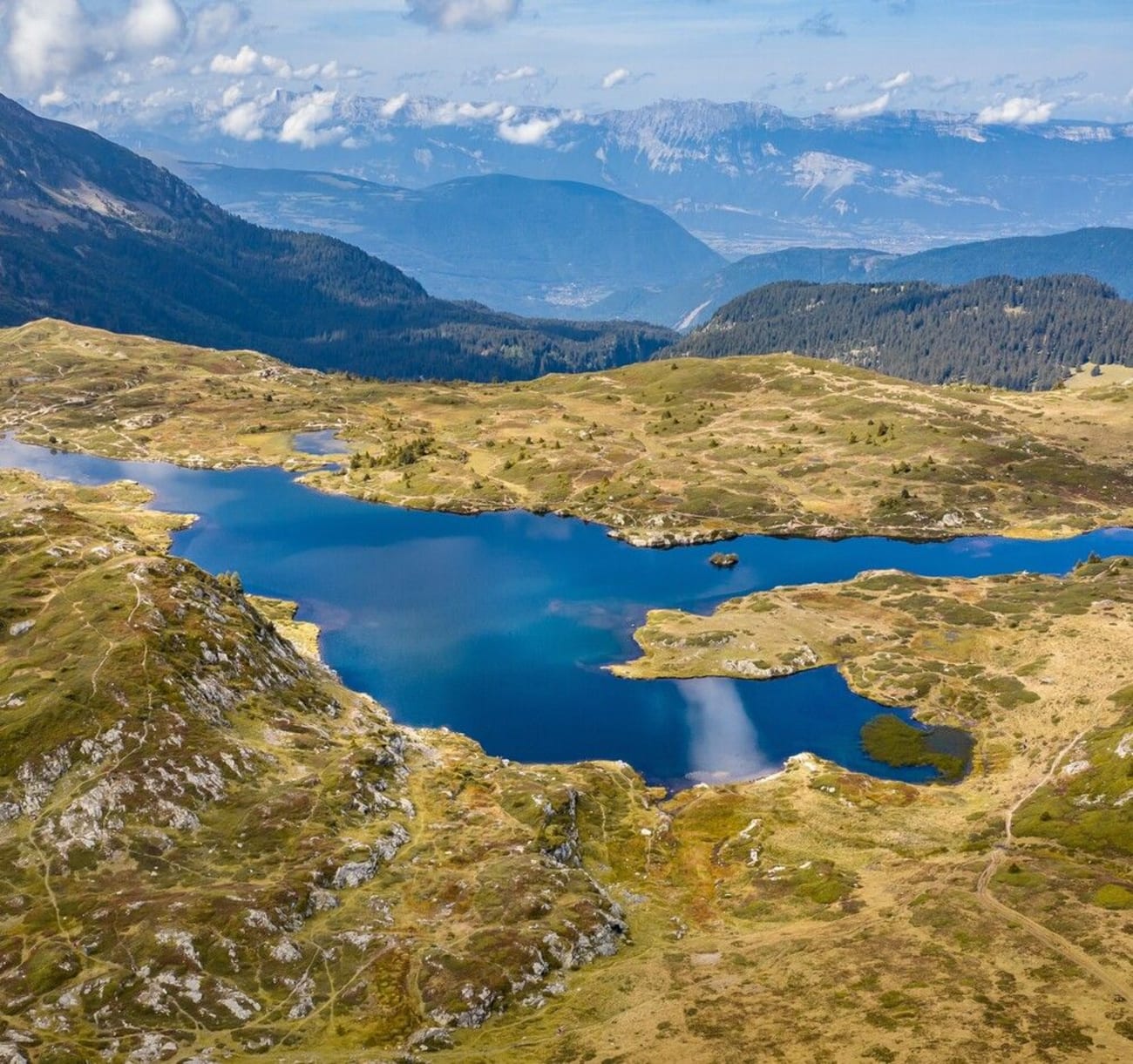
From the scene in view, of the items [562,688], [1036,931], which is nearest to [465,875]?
[1036,931]

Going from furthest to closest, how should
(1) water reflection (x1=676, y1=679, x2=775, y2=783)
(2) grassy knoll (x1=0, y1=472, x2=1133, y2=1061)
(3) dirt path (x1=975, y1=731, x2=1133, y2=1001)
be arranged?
(1) water reflection (x1=676, y1=679, x2=775, y2=783), (3) dirt path (x1=975, y1=731, x2=1133, y2=1001), (2) grassy knoll (x1=0, y1=472, x2=1133, y2=1061)

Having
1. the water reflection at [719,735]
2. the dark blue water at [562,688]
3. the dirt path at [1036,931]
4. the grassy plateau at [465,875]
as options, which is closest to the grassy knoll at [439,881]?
the grassy plateau at [465,875]

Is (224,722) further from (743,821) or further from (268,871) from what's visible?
(743,821)

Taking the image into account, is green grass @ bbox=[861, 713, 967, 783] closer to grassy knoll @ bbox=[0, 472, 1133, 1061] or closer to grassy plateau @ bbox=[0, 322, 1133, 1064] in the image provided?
grassy plateau @ bbox=[0, 322, 1133, 1064]

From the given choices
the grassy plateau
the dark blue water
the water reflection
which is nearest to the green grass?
the grassy plateau

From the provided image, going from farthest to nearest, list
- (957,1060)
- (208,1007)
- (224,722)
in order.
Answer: (224,722) → (208,1007) → (957,1060)

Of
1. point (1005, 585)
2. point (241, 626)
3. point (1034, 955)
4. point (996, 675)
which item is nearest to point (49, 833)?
point (241, 626)
